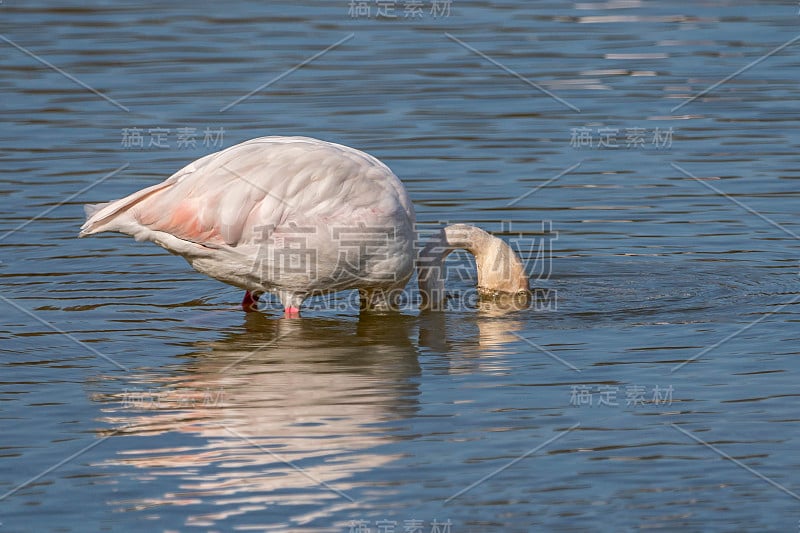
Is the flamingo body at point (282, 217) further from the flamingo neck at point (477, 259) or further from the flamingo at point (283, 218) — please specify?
the flamingo neck at point (477, 259)

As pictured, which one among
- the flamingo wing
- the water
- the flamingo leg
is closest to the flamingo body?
the flamingo wing

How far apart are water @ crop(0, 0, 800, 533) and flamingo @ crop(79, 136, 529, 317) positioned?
472 mm

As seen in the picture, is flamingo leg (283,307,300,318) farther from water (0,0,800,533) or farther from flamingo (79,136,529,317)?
flamingo (79,136,529,317)

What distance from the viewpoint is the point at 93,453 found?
640 cm

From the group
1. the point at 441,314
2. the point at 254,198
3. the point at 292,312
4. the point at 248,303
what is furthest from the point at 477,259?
the point at 254,198

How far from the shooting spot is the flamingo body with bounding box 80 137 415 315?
8203mm

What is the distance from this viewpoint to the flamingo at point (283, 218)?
820cm

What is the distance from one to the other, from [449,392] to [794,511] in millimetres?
2173

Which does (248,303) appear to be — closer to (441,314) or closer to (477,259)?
(441,314)

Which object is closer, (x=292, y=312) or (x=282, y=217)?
(x=282, y=217)

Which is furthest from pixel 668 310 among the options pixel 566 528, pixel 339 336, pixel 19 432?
pixel 19 432

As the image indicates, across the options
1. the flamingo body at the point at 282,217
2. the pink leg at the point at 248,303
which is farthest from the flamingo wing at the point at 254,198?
the pink leg at the point at 248,303

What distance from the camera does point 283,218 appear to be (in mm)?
8227

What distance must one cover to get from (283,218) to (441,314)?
4.67ft
